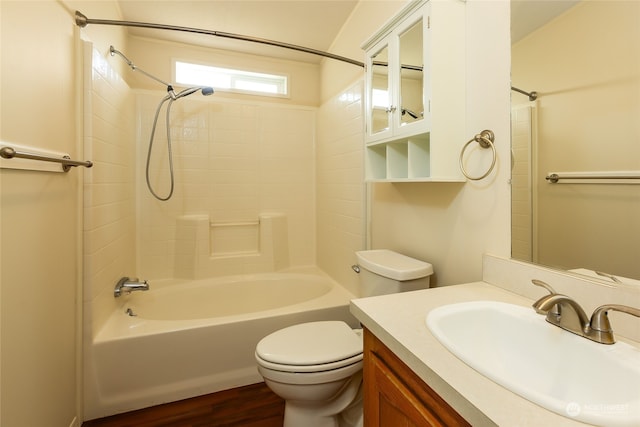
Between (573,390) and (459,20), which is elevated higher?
(459,20)

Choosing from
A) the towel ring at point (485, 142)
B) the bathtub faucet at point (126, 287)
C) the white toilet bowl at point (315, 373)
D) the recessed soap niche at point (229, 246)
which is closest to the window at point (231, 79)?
the recessed soap niche at point (229, 246)

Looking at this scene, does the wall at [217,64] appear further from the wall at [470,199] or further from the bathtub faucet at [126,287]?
the bathtub faucet at [126,287]

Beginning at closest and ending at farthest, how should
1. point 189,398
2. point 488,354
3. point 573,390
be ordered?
point 573,390 < point 488,354 < point 189,398

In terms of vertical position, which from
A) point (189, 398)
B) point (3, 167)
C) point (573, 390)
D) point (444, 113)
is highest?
point (444, 113)

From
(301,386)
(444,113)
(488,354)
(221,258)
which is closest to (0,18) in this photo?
(444,113)

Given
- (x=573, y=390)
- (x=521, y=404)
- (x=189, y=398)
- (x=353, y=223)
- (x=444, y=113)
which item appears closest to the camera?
(x=521, y=404)

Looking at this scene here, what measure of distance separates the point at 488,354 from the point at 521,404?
0.34m

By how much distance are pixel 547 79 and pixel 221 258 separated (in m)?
2.36

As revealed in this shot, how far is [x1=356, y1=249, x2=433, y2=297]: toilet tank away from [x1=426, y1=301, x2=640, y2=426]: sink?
38cm

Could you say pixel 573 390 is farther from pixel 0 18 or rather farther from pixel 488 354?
pixel 0 18

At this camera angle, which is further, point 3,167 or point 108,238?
point 108,238

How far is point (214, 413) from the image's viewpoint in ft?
4.97

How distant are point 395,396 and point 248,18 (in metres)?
2.43

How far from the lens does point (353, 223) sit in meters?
2.07
